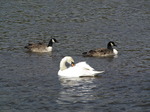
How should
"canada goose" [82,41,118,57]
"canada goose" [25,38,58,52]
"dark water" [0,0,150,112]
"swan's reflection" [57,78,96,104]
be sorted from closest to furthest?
"dark water" [0,0,150,112], "swan's reflection" [57,78,96,104], "canada goose" [82,41,118,57], "canada goose" [25,38,58,52]

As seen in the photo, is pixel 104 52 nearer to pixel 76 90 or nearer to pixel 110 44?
pixel 110 44

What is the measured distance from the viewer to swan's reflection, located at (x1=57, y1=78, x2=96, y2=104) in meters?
15.5

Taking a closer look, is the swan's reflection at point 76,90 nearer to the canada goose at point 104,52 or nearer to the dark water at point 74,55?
the dark water at point 74,55

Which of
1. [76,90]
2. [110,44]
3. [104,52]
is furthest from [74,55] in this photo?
[76,90]

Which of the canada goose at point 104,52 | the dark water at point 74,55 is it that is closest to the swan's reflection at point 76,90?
the dark water at point 74,55

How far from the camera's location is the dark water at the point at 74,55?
15366mm

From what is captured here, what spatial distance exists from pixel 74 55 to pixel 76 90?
7.02 metres

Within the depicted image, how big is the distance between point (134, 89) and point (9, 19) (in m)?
18.5

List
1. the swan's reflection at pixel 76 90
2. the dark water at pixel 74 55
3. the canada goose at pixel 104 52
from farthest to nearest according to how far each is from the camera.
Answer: the canada goose at pixel 104 52
the swan's reflection at pixel 76 90
the dark water at pixel 74 55

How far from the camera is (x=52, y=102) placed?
1525cm

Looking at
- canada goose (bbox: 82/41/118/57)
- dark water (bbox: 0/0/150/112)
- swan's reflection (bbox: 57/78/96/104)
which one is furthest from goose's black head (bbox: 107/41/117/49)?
swan's reflection (bbox: 57/78/96/104)

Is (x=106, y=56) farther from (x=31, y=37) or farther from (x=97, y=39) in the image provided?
(x=31, y=37)

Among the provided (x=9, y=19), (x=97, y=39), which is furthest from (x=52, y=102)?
(x=9, y=19)

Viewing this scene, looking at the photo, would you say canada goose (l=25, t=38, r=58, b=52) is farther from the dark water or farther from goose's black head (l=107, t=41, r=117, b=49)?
goose's black head (l=107, t=41, r=117, b=49)
